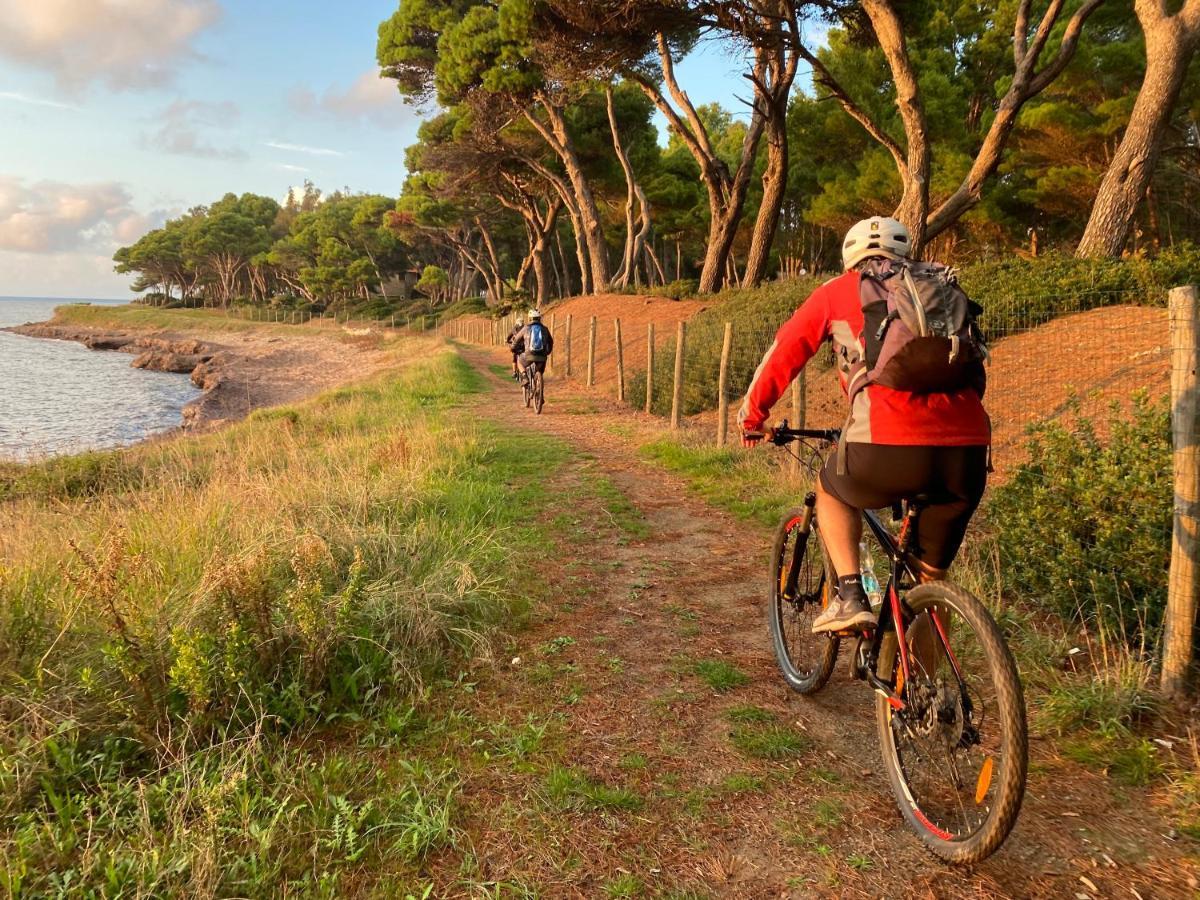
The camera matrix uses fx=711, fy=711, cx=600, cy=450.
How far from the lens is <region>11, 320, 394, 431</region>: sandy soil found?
2316cm

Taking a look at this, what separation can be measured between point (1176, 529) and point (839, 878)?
200 centimetres

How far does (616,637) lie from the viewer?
3926 millimetres

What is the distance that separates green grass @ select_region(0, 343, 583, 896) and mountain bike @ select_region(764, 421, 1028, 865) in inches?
38.7

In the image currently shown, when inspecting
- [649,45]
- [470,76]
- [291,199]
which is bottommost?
[649,45]

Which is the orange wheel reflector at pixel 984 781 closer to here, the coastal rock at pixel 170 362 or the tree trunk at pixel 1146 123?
the tree trunk at pixel 1146 123

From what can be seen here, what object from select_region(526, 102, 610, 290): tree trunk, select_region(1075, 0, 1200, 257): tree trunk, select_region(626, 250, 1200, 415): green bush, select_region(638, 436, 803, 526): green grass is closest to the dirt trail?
select_region(638, 436, 803, 526): green grass

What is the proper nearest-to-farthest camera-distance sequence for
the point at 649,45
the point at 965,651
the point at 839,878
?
the point at 839,878
the point at 965,651
the point at 649,45

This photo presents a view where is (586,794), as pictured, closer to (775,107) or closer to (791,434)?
(791,434)

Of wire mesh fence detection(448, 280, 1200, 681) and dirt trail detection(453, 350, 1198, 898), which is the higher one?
wire mesh fence detection(448, 280, 1200, 681)

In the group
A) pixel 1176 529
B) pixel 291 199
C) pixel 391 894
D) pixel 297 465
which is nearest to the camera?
pixel 391 894

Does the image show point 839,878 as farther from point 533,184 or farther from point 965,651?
point 533,184

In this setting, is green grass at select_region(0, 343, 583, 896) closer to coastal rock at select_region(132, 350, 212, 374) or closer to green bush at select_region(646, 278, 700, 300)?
green bush at select_region(646, 278, 700, 300)

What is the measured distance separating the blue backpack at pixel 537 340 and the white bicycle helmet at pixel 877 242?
34.9ft

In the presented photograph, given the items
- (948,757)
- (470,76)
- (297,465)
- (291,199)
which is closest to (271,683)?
(948,757)
